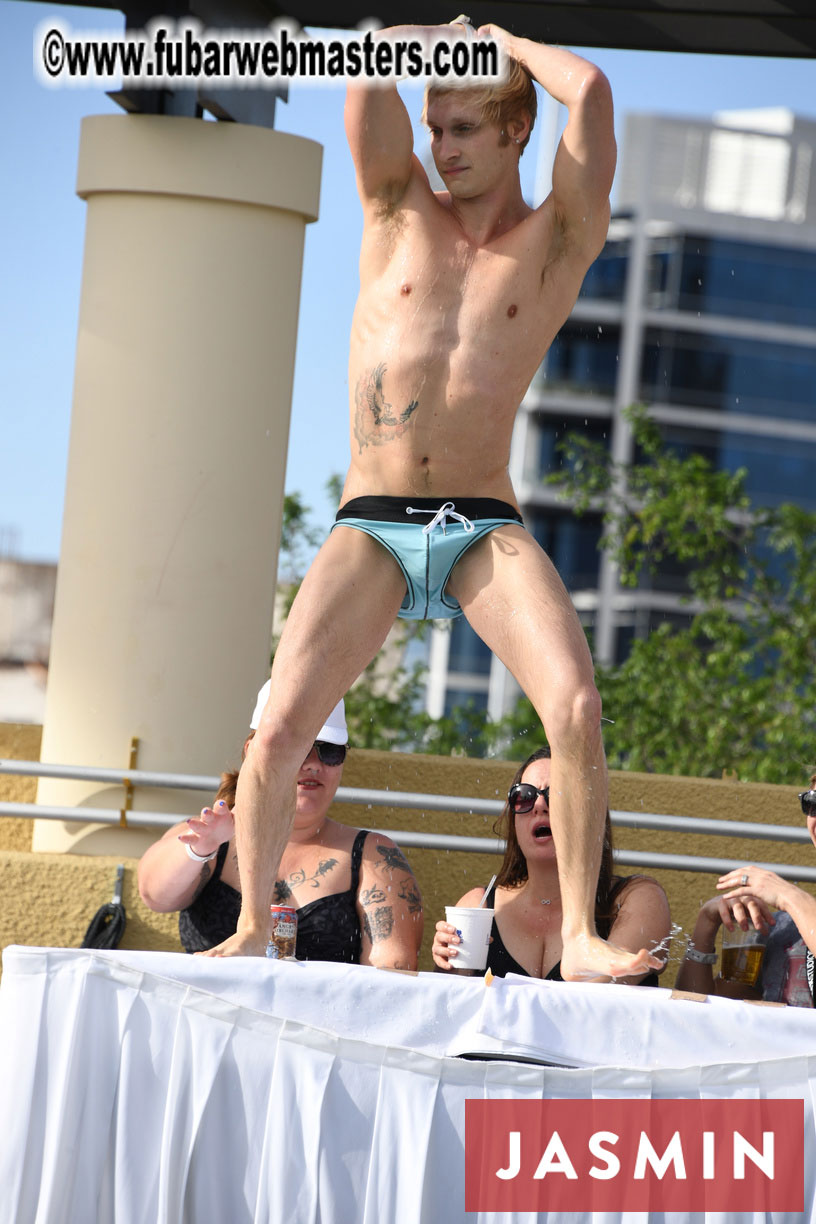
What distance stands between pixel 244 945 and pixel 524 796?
112 cm

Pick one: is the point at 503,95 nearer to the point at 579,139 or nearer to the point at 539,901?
the point at 579,139

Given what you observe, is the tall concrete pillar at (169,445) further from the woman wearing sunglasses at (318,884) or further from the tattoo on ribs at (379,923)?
the tattoo on ribs at (379,923)

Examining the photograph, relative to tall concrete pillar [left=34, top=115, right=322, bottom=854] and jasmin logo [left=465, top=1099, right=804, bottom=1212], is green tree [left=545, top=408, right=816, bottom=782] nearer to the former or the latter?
tall concrete pillar [left=34, top=115, right=322, bottom=854]

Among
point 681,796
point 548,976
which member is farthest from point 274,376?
point 548,976

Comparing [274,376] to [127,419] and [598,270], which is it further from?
[598,270]

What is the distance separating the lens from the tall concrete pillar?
5.17m

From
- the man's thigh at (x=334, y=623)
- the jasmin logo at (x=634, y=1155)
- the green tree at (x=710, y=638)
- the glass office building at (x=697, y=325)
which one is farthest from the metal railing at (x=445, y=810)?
the glass office building at (x=697, y=325)

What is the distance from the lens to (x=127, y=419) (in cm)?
522

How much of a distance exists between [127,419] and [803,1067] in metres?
3.52

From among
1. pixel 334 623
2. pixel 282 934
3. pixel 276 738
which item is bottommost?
pixel 282 934

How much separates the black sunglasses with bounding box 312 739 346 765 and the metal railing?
45 cm

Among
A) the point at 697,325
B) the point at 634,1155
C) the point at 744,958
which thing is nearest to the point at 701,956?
the point at 744,958

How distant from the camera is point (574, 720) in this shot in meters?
3.01

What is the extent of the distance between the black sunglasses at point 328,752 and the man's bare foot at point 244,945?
1032mm
